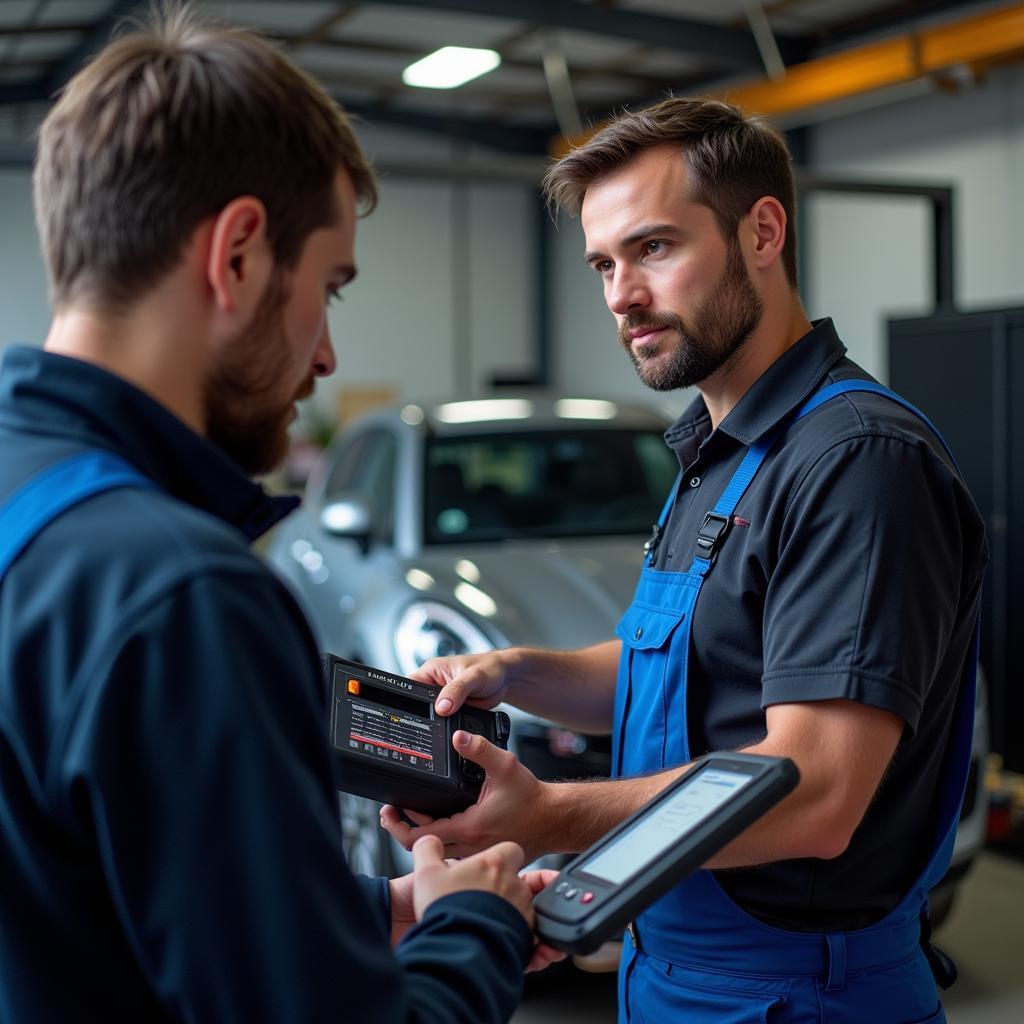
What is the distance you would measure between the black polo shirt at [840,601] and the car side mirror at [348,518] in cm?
263

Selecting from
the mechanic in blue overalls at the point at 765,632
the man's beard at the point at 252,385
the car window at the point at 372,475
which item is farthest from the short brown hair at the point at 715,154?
the car window at the point at 372,475

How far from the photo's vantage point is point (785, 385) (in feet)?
5.52

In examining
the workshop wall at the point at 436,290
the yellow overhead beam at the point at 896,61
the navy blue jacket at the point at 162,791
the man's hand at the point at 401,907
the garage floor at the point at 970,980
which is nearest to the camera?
the navy blue jacket at the point at 162,791

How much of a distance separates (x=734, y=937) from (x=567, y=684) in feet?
1.77

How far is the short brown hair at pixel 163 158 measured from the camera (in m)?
0.91

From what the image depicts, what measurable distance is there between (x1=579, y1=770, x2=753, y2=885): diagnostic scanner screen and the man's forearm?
714 millimetres

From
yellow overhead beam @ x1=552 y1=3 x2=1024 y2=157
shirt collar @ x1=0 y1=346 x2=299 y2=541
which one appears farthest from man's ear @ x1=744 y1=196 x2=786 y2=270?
yellow overhead beam @ x1=552 y1=3 x2=1024 y2=157

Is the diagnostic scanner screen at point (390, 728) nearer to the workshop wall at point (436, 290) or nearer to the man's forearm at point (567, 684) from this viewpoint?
the man's forearm at point (567, 684)

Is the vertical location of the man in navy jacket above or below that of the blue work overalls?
above

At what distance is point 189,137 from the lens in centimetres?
91

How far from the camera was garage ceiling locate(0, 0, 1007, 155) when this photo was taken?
8.80 m

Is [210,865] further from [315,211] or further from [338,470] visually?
[338,470]

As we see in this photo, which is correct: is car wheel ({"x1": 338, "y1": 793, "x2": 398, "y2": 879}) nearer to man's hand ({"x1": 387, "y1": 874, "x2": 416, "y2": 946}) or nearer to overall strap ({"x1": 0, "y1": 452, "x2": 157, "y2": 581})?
man's hand ({"x1": 387, "y1": 874, "x2": 416, "y2": 946})

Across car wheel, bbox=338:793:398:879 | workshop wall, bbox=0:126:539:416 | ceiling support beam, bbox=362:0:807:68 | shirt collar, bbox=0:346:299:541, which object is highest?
ceiling support beam, bbox=362:0:807:68
